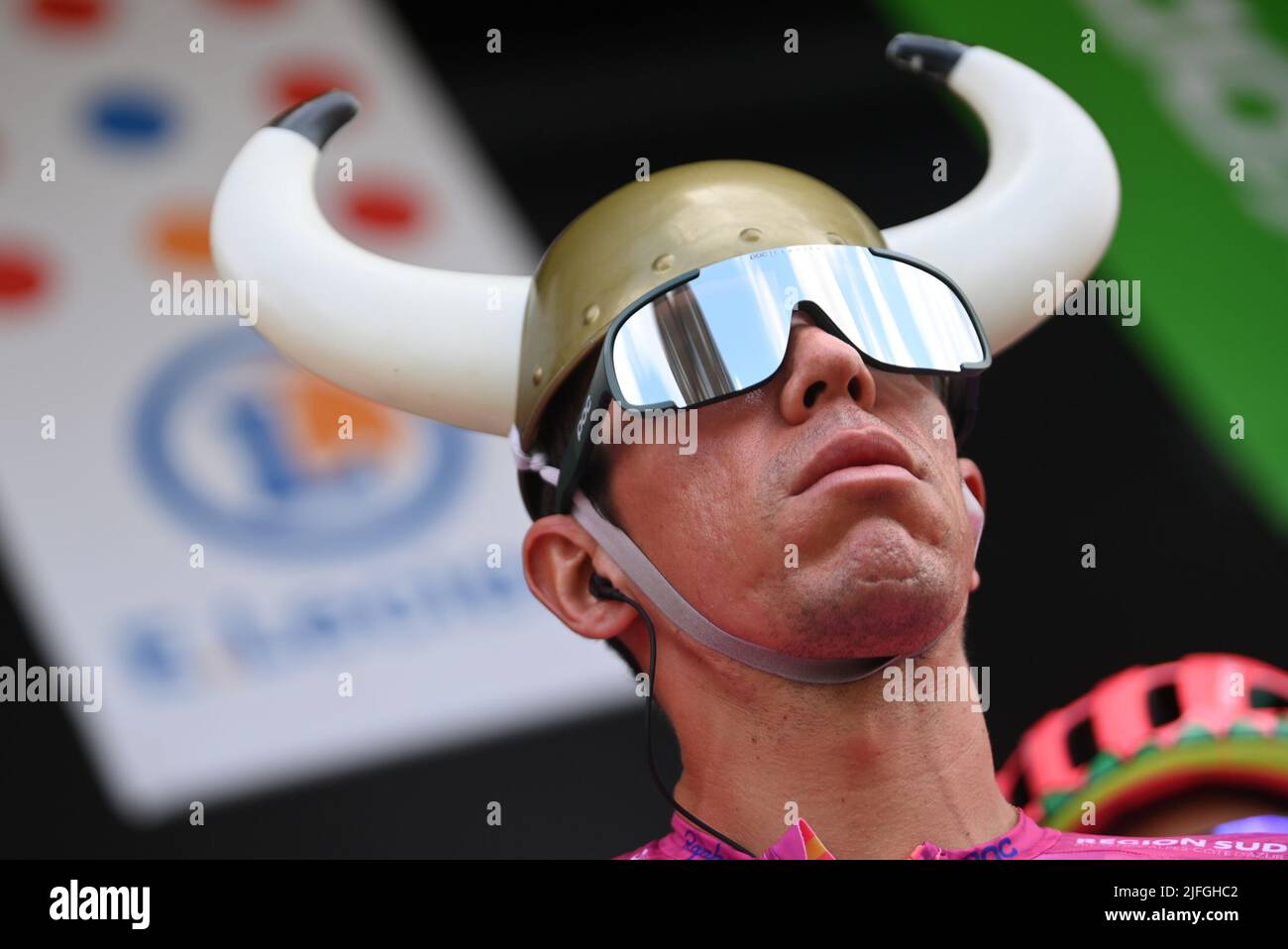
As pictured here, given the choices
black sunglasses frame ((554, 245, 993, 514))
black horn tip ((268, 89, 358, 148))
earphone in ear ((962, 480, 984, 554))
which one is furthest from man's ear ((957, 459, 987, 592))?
black horn tip ((268, 89, 358, 148))

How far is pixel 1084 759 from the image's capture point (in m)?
2.21

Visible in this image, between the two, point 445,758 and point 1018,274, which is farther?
point 445,758

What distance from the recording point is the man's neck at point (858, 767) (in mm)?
1711

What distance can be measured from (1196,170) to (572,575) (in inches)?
74.7

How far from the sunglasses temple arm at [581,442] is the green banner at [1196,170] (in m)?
1.58

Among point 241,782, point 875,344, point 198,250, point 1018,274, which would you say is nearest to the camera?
point 875,344

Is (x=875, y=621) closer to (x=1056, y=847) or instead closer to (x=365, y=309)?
(x=1056, y=847)

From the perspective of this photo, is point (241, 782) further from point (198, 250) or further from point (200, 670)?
point (198, 250)

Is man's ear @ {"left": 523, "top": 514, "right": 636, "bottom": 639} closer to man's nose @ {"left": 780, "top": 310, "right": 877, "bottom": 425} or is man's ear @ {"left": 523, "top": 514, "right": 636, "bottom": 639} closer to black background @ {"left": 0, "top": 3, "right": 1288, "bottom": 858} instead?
man's nose @ {"left": 780, "top": 310, "right": 877, "bottom": 425}

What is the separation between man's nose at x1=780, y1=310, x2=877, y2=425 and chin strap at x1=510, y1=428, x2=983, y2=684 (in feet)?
0.67

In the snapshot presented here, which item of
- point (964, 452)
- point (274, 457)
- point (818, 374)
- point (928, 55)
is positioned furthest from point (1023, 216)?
point (274, 457)
